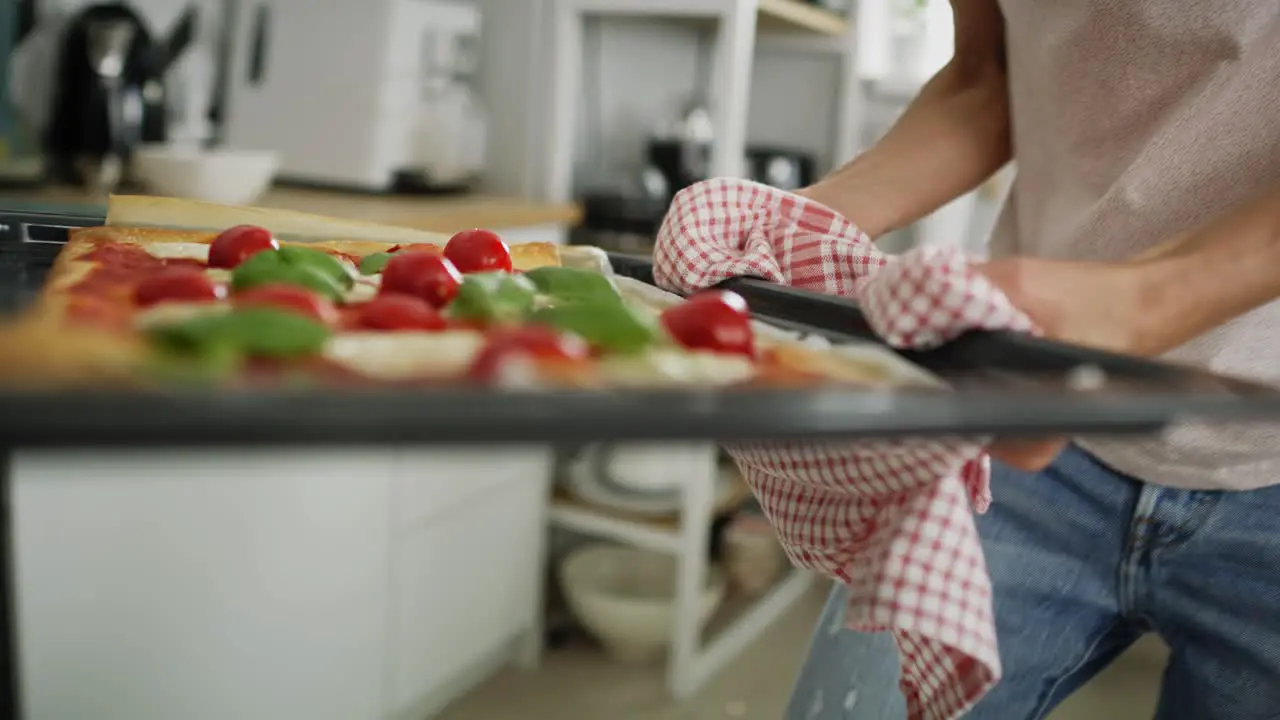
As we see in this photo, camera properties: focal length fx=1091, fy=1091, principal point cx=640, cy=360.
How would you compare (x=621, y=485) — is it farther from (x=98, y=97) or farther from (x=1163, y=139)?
(x=1163, y=139)

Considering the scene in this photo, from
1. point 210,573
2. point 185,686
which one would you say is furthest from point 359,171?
point 185,686

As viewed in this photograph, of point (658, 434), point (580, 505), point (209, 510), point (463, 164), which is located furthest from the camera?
point (580, 505)

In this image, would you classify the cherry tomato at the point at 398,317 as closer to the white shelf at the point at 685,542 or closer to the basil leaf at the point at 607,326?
the basil leaf at the point at 607,326

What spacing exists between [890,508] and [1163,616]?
421mm

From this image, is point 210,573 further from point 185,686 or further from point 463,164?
point 463,164

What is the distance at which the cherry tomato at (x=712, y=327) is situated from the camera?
0.54 meters

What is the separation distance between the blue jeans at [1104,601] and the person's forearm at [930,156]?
0.26m

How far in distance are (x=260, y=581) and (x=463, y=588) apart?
0.46 metres

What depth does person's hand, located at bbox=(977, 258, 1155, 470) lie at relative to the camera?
0.60 meters

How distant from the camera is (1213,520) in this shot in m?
0.84

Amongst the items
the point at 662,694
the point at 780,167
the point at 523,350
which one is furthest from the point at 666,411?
the point at 780,167

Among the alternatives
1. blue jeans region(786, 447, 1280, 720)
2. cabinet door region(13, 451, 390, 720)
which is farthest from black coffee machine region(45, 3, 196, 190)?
blue jeans region(786, 447, 1280, 720)

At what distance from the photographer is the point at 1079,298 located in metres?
0.61

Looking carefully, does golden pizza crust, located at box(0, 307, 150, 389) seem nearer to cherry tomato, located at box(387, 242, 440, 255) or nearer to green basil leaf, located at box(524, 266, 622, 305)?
green basil leaf, located at box(524, 266, 622, 305)
